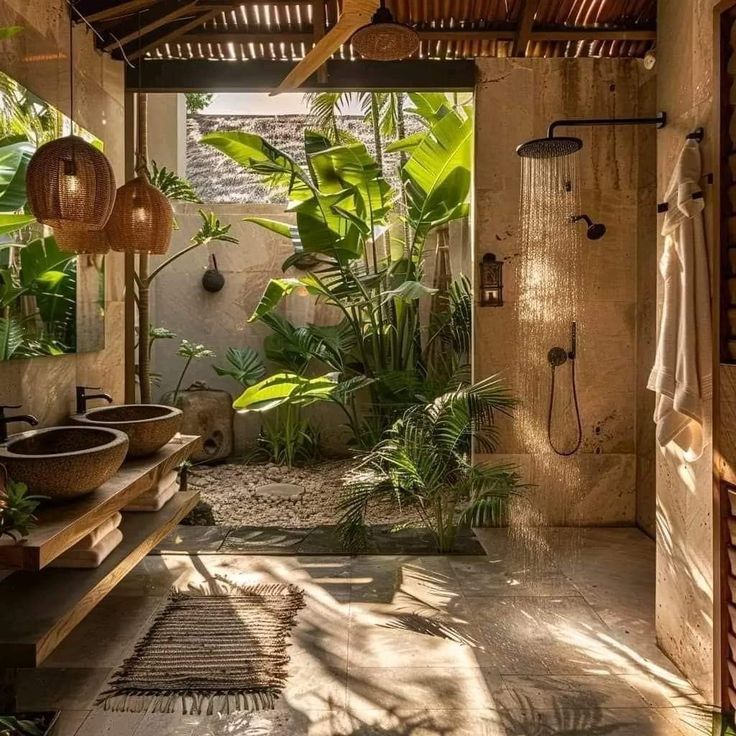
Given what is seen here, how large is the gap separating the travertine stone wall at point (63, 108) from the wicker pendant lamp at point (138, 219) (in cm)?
50

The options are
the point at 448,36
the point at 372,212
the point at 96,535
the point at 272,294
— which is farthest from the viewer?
the point at 272,294

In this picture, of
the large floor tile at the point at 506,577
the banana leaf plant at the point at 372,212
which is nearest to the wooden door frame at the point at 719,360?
the large floor tile at the point at 506,577

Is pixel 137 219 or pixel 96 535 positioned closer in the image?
pixel 96 535

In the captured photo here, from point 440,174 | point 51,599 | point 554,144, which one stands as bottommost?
point 51,599

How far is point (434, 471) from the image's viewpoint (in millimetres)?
3416

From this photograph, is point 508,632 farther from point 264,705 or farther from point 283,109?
point 283,109

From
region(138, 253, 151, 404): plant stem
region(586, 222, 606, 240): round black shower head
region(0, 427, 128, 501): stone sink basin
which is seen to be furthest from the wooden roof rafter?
region(0, 427, 128, 501): stone sink basin

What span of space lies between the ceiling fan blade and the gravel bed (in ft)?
8.47

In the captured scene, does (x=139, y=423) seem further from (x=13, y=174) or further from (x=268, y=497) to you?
(x=268, y=497)

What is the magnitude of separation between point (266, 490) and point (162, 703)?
3000mm

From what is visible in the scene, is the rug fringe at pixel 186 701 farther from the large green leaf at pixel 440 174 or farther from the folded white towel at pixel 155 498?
the large green leaf at pixel 440 174

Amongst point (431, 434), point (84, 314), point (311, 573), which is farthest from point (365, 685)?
point (84, 314)

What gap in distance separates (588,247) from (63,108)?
2972 millimetres

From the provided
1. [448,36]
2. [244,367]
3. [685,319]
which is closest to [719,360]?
[685,319]
